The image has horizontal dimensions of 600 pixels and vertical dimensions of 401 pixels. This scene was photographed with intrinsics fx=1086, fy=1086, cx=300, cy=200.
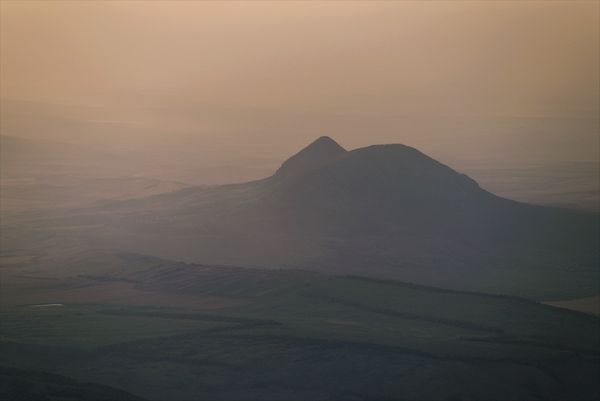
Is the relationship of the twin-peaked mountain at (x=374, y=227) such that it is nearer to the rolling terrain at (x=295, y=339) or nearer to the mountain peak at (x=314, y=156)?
the mountain peak at (x=314, y=156)

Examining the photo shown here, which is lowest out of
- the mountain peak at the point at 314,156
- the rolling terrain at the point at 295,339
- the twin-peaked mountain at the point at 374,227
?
the rolling terrain at the point at 295,339

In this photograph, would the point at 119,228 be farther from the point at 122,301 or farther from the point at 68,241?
the point at 122,301

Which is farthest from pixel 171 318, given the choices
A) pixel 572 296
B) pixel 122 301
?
pixel 572 296

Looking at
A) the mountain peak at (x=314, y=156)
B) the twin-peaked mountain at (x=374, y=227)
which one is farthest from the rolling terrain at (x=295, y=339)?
the mountain peak at (x=314, y=156)

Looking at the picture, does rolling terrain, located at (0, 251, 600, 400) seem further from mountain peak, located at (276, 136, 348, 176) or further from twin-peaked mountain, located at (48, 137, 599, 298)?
mountain peak, located at (276, 136, 348, 176)

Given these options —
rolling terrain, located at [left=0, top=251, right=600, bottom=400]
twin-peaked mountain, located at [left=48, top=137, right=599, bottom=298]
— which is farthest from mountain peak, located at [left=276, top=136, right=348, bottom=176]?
rolling terrain, located at [left=0, top=251, right=600, bottom=400]

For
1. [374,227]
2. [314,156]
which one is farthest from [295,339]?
[314,156]
